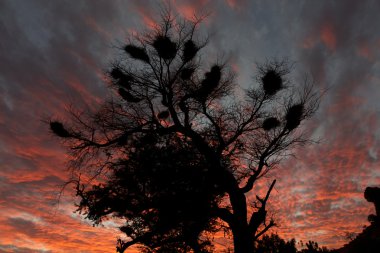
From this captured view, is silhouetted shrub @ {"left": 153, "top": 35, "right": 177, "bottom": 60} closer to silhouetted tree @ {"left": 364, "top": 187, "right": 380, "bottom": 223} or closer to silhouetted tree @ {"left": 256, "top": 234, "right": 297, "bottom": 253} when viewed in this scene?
silhouetted tree @ {"left": 256, "top": 234, "right": 297, "bottom": 253}

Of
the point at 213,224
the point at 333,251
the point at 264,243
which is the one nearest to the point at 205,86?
the point at 213,224

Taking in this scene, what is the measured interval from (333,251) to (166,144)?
14.2 meters

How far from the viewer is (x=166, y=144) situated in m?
14.6

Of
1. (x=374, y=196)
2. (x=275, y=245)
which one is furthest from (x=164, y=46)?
(x=374, y=196)

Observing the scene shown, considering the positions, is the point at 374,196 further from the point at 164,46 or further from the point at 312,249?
the point at 164,46

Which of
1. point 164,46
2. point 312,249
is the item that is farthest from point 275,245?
point 164,46

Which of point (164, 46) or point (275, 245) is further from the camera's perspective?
point (275, 245)

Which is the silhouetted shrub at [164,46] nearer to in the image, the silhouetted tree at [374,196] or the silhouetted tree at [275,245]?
the silhouetted tree at [275,245]

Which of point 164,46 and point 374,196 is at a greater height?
point 164,46

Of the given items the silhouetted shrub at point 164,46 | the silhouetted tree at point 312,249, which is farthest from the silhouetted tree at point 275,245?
the silhouetted shrub at point 164,46

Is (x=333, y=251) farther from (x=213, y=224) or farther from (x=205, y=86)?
(x=205, y=86)

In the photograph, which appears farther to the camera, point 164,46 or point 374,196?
point 374,196

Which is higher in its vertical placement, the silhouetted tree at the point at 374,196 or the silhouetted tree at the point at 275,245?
the silhouetted tree at the point at 374,196

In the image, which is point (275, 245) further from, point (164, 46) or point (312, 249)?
point (164, 46)
